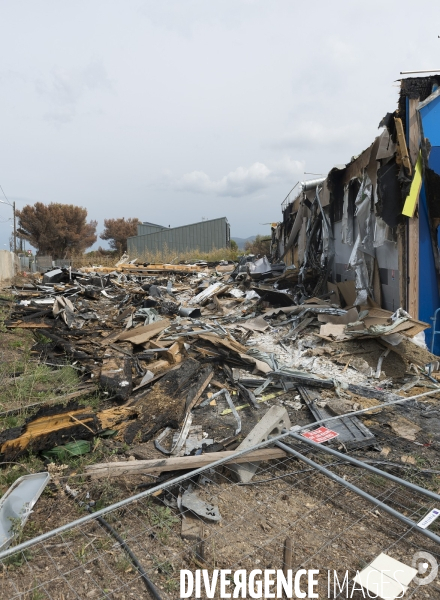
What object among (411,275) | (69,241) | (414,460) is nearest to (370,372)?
(411,275)

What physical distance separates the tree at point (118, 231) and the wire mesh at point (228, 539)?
Answer: 152 ft

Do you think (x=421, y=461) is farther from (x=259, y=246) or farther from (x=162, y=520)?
(x=259, y=246)

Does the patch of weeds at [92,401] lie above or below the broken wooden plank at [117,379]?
below

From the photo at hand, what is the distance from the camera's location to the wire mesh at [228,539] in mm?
2236

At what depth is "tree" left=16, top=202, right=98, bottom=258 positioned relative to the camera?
36375mm

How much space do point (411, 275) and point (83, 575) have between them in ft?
20.0

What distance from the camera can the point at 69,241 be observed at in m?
38.1

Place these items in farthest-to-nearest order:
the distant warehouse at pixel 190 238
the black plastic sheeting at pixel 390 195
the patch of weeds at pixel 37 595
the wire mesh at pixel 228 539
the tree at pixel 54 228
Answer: the tree at pixel 54 228 → the distant warehouse at pixel 190 238 → the black plastic sheeting at pixel 390 195 → the wire mesh at pixel 228 539 → the patch of weeds at pixel 37 595

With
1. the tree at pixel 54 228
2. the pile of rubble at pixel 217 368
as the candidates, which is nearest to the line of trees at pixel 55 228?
the tree at pixel 54 228

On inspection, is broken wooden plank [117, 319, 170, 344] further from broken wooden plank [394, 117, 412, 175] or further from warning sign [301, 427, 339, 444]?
broken wooden plank [394, 117, 412, 175]

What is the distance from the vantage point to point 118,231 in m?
48.1

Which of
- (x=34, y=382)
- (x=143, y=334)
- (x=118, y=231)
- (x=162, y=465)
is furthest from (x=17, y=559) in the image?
(x=118, y=231)

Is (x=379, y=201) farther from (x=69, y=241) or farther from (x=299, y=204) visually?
(x=69, y=241)

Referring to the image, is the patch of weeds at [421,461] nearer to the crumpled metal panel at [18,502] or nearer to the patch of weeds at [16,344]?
the crumpled metal panel at [18,502]
